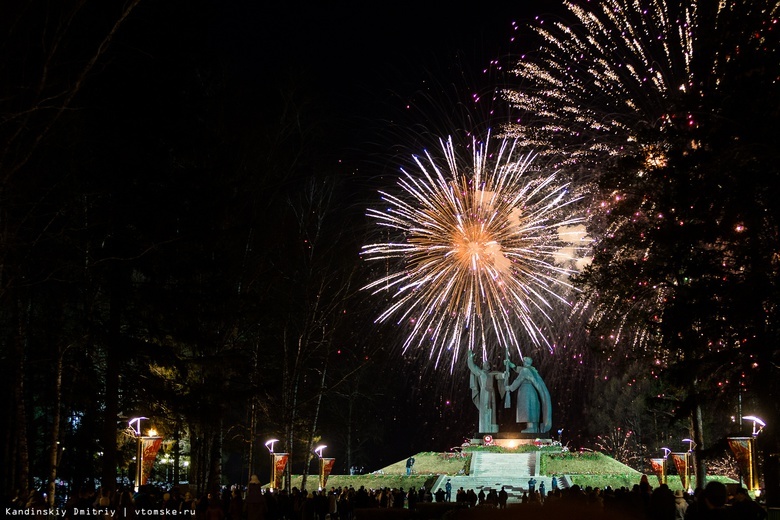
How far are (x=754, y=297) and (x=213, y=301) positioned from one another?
1286 centimetres

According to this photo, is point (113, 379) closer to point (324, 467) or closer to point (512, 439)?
point (324, 467)

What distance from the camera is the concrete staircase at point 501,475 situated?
128 feet

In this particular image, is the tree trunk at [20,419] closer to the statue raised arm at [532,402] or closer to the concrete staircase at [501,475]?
the concrete staircase at [501,475]

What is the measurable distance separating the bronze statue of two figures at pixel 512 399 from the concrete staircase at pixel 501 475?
4.92 m

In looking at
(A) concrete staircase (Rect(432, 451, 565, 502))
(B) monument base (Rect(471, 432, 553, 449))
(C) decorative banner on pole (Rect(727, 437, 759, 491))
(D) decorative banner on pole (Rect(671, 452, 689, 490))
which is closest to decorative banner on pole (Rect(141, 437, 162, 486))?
(C) decorative banner on pole (Rect(727, 437, 759, 491))

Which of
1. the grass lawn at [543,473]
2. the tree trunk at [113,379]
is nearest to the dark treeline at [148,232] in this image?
the tree trunk at [113,379]

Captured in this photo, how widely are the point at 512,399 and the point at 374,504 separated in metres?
25.3

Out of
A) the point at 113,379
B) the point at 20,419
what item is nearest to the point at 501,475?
the point at 113,379

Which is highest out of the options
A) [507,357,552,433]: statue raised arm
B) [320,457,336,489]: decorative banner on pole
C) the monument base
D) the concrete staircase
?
[507,357,552,433]: statue raised arm

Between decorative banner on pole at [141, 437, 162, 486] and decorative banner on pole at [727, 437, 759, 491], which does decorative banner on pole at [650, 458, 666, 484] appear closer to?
decorative banner on pole at [727, 437, 759, 491]

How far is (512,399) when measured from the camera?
5247 centimetres

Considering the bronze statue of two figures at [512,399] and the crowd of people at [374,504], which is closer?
the crowd of people at [374,504]

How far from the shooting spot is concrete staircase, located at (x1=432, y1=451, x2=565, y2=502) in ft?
128

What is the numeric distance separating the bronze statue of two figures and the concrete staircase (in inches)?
194
